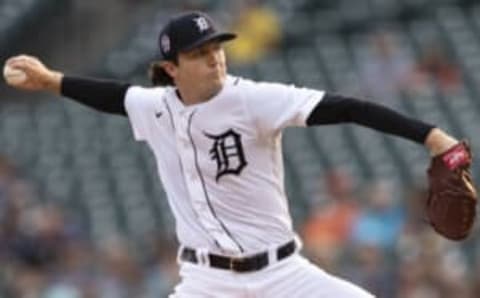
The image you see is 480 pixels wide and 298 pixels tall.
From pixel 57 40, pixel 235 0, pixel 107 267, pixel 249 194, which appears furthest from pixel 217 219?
pixel 57 40

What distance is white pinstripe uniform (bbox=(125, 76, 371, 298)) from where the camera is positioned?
6641 mm

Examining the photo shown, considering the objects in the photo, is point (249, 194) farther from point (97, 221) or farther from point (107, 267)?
point (97, 221)

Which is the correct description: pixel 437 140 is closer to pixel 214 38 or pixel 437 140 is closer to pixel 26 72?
pixel 214 38

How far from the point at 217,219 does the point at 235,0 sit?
9231 mm

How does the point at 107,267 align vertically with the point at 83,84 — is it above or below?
below

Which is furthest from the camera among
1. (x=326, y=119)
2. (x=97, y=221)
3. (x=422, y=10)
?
(x=422, y=10)

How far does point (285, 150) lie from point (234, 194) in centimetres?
716

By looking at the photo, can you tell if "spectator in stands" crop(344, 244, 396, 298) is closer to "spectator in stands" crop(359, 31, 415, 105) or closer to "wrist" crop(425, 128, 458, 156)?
"spectator in stands" crop(359, 31, 415, 105)

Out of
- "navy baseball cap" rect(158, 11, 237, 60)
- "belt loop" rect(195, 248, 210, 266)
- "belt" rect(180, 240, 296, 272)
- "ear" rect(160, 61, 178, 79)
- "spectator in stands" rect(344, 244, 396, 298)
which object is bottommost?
"spectator in stands" rect(344, 244, 396, 298)

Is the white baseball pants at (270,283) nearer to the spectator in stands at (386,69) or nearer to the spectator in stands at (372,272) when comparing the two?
the spectator in stands at (372,272)

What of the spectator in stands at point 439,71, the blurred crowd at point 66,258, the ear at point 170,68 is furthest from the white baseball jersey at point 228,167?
the spectator in stands at point 439,71

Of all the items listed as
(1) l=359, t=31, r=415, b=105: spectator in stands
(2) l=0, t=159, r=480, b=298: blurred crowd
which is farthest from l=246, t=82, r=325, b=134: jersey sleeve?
(1) l=359, t=31, r=415, b=105: spectator in stands

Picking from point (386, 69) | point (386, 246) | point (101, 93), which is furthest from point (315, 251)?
point (101, 93)

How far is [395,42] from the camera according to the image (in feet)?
47.1
